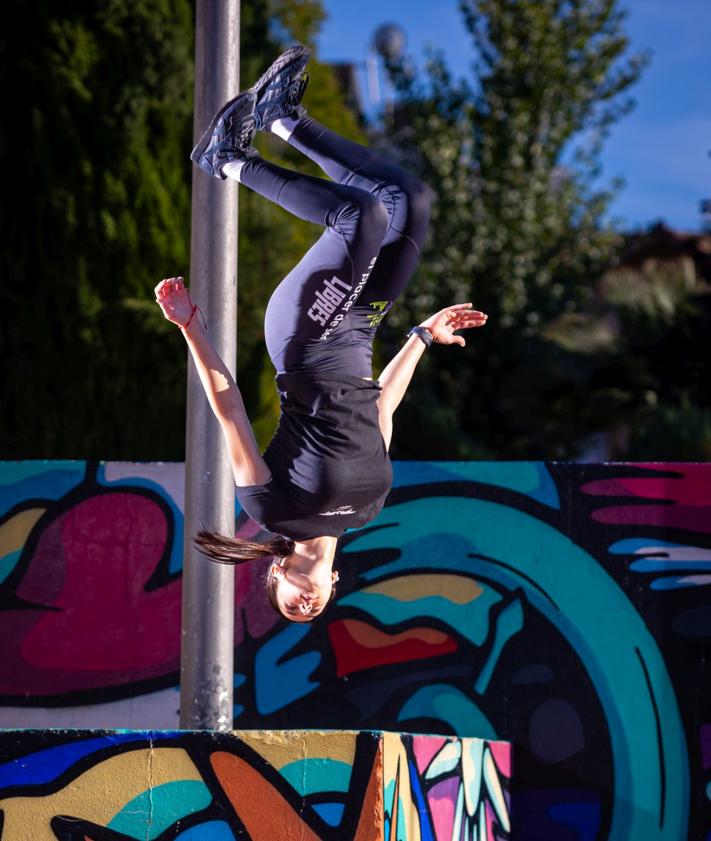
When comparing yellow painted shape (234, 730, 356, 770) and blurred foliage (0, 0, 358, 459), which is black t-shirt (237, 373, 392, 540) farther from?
blurred foliage (0, 0, 358, 459)

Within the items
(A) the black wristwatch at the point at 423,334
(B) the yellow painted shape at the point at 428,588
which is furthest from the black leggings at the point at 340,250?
(B) the yellow painted shape at the point at 428,588

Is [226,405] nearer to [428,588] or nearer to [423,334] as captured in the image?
[423,334]

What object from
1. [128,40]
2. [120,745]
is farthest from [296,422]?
[128,40]

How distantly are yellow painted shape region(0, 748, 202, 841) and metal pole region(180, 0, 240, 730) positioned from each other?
556 millimetres

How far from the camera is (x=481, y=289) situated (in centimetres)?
2102

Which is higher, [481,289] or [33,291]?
[481,289]

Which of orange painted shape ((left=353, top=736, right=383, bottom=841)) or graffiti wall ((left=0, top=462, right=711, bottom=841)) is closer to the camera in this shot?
orange painted shape ((left=353, top=736, right=383, bottom=841))

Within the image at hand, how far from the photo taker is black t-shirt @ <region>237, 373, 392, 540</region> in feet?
13.6

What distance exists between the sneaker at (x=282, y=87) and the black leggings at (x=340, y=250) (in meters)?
0.09

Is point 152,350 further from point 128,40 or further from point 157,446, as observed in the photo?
point 128,40

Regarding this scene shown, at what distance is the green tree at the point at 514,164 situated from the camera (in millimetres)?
20672

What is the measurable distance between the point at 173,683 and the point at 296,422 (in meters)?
3.79

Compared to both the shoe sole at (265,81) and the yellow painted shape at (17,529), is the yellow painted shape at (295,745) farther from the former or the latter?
the yellow painted shape at (17,529)

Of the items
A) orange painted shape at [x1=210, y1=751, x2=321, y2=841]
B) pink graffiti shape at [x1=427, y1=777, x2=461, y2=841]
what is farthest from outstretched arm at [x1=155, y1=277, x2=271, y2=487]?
pink graffiti shape at [x1=427, y1=777, x2=461, y2=841]
